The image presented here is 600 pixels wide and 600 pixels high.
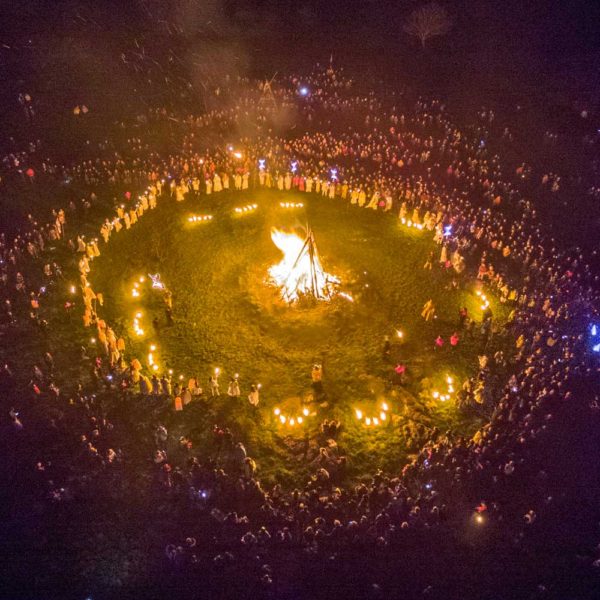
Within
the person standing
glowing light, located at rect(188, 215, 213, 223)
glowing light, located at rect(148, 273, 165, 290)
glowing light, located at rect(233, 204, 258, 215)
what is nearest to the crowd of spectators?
the person standing

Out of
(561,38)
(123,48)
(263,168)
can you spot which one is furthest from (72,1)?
(561,38)

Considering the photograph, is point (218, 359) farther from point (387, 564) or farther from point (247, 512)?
point (387, 564)

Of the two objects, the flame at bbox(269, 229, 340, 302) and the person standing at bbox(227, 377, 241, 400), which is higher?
the flame at bbox(269, 229, 340, 302)

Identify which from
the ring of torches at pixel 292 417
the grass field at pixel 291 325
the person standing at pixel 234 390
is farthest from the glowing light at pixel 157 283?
the ring of torches at pixel 292 417

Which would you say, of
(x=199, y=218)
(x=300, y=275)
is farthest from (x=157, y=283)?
(x=300, y=275)

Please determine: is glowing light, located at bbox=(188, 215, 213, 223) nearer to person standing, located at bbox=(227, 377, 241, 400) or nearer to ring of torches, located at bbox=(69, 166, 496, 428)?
ring of torches, located at bbox=(69, 166, 496, 428)

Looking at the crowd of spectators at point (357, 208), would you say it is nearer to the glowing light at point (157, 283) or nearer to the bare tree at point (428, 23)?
the glowing light at point (157, 283)

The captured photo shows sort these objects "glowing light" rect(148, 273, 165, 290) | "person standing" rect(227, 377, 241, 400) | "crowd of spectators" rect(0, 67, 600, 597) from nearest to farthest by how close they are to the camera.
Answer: "crowd of spectators" rect(0, 67, 600, 597), "person standing" rect(227, 377, 241, 400), "glowing light" rect(148, 273, 165, 290)
